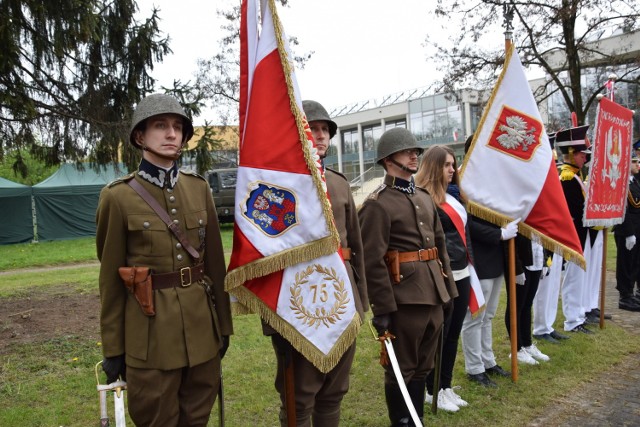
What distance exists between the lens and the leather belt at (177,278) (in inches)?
103

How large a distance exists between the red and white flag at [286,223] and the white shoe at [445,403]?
5.67 feet

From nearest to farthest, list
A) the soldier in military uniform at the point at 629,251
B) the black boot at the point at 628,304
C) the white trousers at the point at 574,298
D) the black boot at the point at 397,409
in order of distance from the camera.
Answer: the black boot at the point at 397,409
the white trousers at the point at 574,298
the black boot at the point at 628,304
the soldier in military uniform at the point at 629,251

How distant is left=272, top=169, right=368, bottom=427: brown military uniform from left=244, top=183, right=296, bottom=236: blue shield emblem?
1.16ft

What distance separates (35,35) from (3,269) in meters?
8.35

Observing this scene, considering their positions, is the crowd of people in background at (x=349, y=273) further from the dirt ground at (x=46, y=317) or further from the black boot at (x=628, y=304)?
the dirt ground at (x=46, y=317)

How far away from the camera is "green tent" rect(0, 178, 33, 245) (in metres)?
19.8

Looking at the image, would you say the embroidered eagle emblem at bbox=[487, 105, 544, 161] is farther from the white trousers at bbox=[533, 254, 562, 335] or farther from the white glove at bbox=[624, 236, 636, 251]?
the white glove at bbox=[624, 236, 636, 251]

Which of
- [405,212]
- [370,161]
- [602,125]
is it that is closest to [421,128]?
[370,161]

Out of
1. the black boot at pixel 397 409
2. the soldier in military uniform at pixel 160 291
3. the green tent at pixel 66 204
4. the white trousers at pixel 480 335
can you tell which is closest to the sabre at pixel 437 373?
the black boot at pixel 397 409

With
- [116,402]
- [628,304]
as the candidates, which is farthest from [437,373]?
[628,304]

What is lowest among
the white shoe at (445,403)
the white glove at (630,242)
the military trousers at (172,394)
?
the white shoe at (445,403)

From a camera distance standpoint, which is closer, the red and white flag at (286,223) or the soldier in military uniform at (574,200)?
the red and white flag at (286,223)

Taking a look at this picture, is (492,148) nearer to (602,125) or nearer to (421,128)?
(602,125)

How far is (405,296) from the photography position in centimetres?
346
